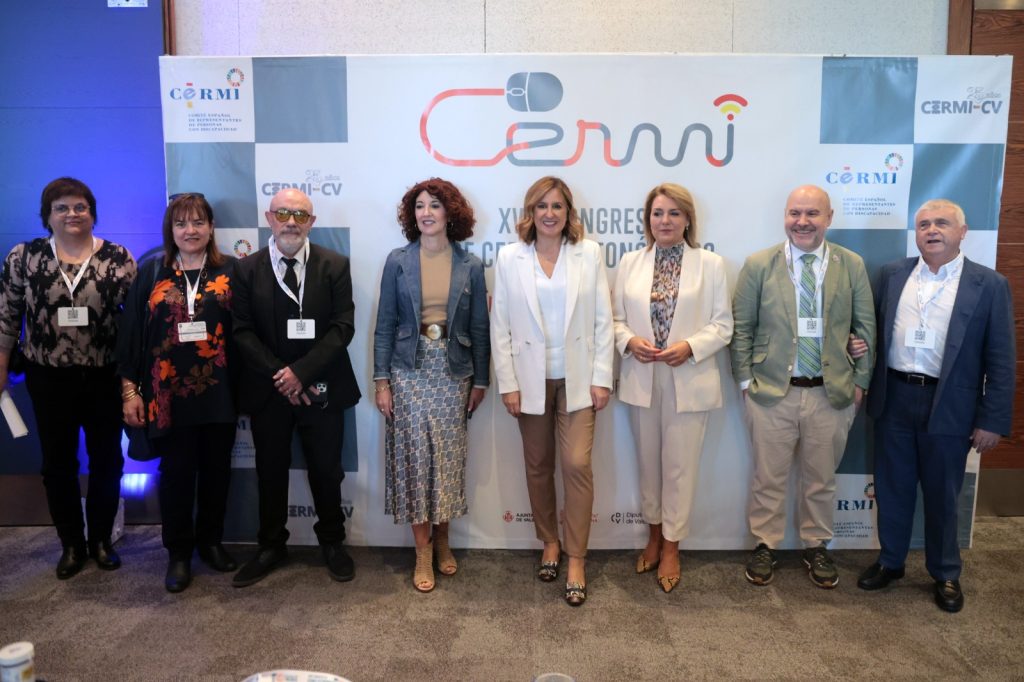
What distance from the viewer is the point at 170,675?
97.0 inches

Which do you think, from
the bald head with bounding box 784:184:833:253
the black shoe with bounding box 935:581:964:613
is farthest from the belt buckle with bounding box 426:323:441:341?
the black shoe with bounding box 935:581:964:613

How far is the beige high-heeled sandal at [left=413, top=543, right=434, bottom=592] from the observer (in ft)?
10.3

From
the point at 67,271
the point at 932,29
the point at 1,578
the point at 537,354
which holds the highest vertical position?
the point at 932,29

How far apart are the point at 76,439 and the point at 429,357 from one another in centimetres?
178

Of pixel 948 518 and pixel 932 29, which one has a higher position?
pixel 932 29

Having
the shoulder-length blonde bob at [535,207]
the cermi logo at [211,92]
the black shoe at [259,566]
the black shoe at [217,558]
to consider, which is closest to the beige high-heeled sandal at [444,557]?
the black shoe at [259,566]

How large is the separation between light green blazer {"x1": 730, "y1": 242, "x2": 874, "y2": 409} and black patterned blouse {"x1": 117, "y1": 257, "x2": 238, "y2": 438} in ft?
7.90

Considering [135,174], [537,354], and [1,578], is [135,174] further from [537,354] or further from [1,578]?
[537,354]

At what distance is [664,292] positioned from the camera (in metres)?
3.15

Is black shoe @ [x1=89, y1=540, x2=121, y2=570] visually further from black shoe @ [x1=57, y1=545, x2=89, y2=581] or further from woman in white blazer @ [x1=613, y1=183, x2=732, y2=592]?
woman in white blazer @ [x1=613, y1=183, x2=732, y2=592]

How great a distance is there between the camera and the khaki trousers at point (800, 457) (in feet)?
10.3

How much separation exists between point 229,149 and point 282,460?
1604 millimetres

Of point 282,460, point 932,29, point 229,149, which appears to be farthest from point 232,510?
point 932,29

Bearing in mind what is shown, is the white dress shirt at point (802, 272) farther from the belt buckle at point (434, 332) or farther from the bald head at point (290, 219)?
the bald head at point (290, 219)
